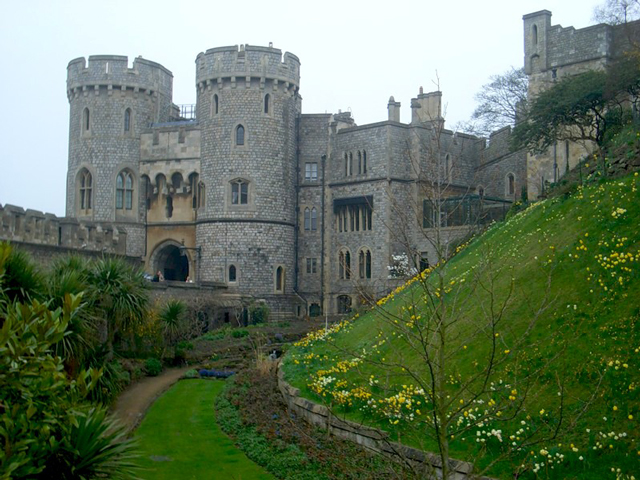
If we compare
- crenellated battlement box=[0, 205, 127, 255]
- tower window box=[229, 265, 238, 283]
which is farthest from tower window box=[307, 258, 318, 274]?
crenellated battlement box=[0, 205, 127, 255]

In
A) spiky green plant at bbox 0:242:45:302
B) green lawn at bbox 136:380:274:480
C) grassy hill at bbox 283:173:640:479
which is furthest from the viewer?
green lawn at bbox 136:380:274:480

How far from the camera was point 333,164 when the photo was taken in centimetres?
4497

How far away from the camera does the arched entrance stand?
45062 mm

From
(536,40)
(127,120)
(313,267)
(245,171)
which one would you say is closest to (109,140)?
(127,120)

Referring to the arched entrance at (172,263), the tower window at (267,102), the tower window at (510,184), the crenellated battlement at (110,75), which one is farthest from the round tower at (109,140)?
the tower window at (510,184)

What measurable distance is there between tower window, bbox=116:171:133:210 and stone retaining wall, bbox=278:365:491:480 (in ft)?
91.3

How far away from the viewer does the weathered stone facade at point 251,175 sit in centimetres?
4209

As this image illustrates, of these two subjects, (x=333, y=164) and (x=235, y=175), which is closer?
(x=235, y=175)

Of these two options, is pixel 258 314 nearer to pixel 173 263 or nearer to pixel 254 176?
pixel 254 176

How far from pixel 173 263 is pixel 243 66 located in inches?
495

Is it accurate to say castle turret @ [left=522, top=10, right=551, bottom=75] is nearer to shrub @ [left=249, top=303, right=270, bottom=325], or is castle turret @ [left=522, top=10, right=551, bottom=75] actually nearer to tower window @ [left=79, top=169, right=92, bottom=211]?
shrub @ [left=249, top=303, right=270, bottom=325]

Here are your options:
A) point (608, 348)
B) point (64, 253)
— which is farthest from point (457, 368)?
point (64, 253)

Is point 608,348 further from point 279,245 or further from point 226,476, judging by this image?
point 279,245

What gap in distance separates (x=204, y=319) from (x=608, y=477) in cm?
2811
